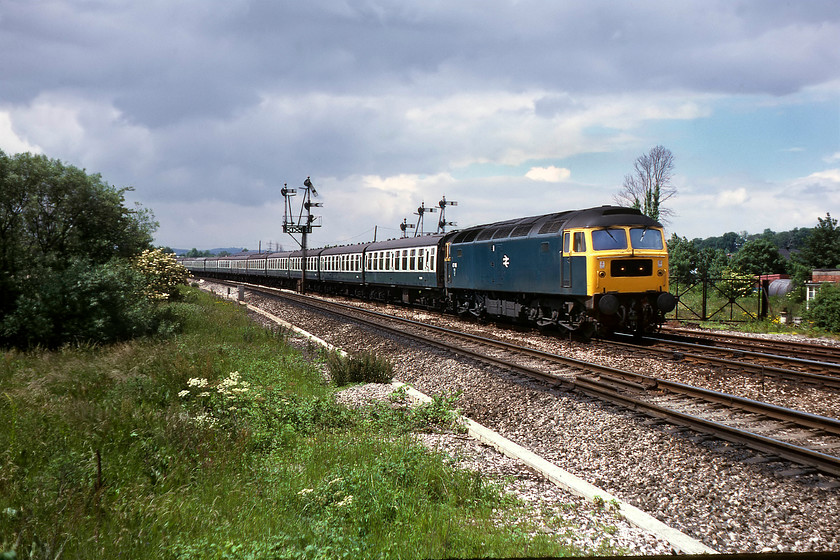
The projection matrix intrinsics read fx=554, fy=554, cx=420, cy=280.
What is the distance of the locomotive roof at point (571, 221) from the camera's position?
46.5ft

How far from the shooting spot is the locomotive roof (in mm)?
14172

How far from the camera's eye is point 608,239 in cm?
1402

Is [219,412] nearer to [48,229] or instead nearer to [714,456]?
[714,456]

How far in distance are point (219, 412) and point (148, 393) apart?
2.11 metres

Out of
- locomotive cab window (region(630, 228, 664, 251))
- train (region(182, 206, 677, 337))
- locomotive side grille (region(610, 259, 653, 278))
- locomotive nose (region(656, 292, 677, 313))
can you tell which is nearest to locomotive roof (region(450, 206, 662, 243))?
train (region(182, 206, 677, 337))

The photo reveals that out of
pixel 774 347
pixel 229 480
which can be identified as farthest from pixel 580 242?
pixel 229 480

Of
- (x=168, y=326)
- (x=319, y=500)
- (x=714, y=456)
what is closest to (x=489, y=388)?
(x=714, y=456)

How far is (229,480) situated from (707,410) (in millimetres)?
6508

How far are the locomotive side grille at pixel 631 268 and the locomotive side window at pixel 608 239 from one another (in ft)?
1.34

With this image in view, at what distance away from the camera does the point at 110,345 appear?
46.8ft

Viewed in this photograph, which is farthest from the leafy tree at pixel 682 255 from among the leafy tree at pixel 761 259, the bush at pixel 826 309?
the bush at pixel 826 309

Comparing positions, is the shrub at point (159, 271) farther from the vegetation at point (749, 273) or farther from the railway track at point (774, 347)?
the vegetation at point (749, 273)

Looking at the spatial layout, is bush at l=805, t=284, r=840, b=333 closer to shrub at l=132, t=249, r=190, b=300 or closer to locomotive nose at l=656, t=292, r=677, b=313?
locomotive nose at l=656, t=292, r=677, b=313

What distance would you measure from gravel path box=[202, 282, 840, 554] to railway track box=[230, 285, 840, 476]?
0.22 meters
